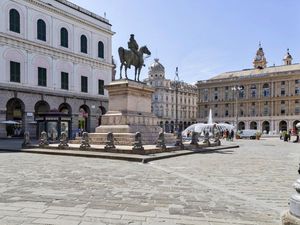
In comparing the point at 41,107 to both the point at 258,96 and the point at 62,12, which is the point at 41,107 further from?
the point at 258,96

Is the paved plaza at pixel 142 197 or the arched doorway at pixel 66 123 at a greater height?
the arched doorway at pixel 66 123

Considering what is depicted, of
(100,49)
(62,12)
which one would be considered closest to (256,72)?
(100,49)

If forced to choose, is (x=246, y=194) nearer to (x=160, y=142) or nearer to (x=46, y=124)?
(x=160, y=142)

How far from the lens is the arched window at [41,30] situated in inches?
1470

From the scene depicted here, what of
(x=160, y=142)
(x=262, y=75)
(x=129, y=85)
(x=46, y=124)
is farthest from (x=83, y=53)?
(x=262, y=75)

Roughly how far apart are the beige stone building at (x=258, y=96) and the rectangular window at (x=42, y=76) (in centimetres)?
5535

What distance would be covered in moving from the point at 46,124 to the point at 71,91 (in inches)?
429

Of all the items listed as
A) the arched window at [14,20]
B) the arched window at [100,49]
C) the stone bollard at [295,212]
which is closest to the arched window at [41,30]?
the arched window at [14,20]

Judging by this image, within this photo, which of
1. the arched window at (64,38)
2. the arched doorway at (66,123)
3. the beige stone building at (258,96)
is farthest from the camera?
the beige stone building at (258,96)

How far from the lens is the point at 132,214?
5.50 meters

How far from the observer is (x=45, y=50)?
3800 cm

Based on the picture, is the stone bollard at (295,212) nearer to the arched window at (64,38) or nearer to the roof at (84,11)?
the arched window at (64,38)

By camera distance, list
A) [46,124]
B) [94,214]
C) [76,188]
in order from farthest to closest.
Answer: [46,124]
[76,188]
[94,214]

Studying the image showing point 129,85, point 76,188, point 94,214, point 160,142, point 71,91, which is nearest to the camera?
point 94,214
